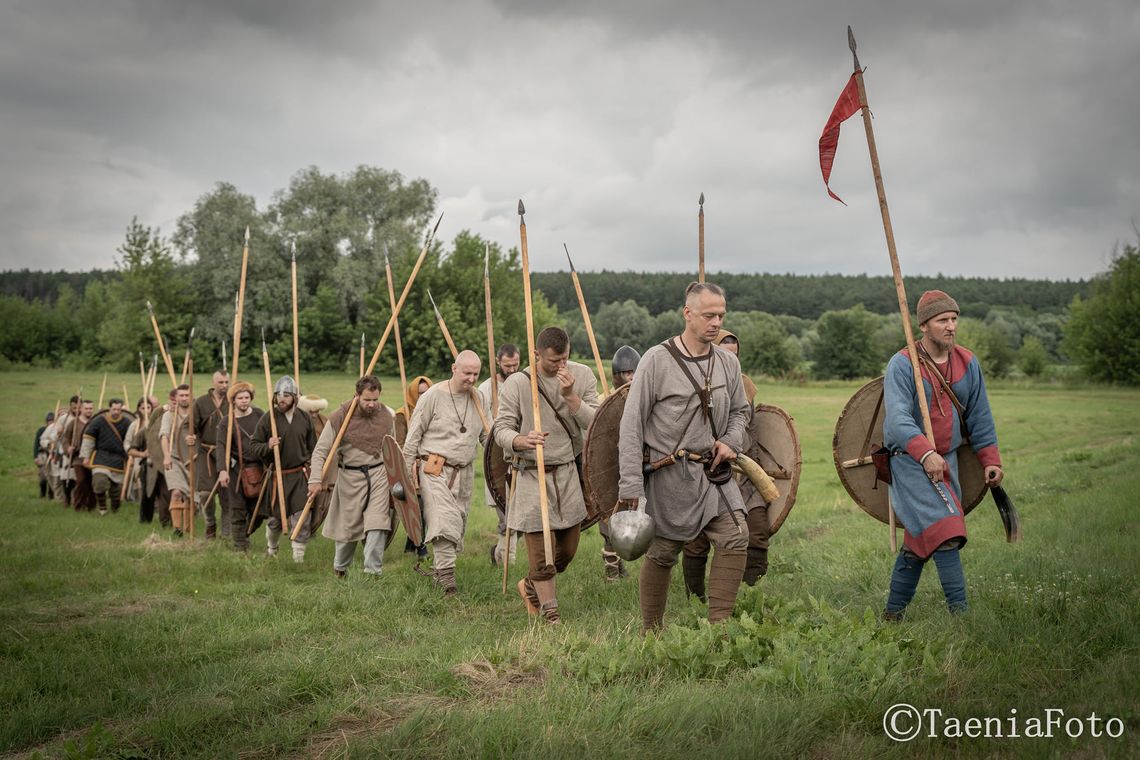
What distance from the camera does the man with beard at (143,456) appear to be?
1384 cm

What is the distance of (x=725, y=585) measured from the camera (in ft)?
17.9

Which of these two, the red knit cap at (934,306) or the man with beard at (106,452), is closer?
the red knit cap at (934,306)

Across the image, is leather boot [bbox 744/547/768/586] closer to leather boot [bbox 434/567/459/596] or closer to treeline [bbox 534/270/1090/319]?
leather boot [bbox 434/567/459/596]

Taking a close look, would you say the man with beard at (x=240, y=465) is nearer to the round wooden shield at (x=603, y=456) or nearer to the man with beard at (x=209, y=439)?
the man with beard at (x=209, y=439)

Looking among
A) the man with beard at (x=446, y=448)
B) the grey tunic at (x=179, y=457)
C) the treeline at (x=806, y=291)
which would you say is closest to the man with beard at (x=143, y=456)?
the grey tunic at (x=179, y=457)

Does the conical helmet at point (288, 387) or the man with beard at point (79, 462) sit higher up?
the conical helmet at point (288, 387)

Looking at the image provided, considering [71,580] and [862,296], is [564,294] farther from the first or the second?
[71,580]

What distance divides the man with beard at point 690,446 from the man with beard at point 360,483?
13.9 ft

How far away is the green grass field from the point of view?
3.99 metres

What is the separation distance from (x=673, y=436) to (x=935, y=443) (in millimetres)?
1599

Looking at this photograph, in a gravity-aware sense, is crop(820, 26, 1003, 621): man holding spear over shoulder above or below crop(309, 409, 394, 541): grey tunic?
above

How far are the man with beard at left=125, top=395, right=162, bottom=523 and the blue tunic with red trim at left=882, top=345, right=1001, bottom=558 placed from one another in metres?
11.3

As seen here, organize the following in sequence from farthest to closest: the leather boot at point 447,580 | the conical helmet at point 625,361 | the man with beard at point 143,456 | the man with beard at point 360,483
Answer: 1. the man with beard at point 143,456
2. the man with beard at point 360,483
3. the leather boot at point 447,580
4. the conical helmet at point 625,361

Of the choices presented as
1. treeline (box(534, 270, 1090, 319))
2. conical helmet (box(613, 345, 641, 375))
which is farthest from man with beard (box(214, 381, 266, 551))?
treeline (box(534, 270, 1090, 319))
